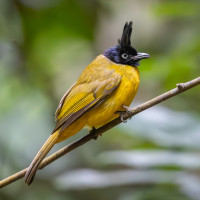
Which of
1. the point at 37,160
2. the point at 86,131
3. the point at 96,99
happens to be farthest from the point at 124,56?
the point at 86,131

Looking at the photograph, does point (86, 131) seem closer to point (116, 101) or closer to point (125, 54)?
point (125, 54)

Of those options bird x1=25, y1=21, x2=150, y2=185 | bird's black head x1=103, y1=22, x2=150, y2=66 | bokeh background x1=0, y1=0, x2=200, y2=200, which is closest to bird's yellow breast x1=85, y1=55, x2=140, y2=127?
bird x1=25, y1=21, x2=150, y2=185

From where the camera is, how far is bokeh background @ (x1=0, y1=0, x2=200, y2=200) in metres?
3.07

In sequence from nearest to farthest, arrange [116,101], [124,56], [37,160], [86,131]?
[37,160] < [116,101] < [124,56] < [86,131]

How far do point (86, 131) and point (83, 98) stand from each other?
1534mm

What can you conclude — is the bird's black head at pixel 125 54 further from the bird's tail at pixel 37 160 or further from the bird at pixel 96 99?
the bird's tail at pixel 37 160

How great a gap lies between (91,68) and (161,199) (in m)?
1.08

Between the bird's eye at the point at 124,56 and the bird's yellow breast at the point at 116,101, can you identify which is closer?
the bird's yellow breast at the point at 116,101

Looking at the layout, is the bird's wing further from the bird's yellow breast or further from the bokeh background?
the bokeh background

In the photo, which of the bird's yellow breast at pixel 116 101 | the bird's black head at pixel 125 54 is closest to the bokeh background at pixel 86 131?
the bird's yellow breast at pixel 116 101

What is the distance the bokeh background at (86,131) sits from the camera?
3.07m

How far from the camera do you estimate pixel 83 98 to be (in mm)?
3006

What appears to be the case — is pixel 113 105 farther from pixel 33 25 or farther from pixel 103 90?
pixel 33 25

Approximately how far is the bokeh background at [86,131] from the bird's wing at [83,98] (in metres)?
0.39
